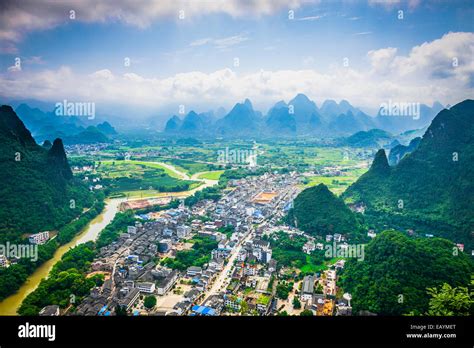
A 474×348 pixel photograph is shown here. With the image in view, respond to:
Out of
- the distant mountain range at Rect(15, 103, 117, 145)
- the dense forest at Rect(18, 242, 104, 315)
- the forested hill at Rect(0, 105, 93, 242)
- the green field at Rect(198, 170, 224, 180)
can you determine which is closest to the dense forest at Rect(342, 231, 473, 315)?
the dense forest at Rect(18, 242, 104, 315)

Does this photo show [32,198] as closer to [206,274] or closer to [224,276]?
[206,274]

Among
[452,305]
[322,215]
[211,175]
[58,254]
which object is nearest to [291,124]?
[211,175]

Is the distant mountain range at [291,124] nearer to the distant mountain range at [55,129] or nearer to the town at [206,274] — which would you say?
the distant mountain range at [55,129]

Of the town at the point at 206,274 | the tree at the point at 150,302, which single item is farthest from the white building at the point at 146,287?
the tree at the point at 150,302

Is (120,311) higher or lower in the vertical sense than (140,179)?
lower

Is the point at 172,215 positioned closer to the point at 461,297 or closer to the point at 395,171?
the point at 395,171

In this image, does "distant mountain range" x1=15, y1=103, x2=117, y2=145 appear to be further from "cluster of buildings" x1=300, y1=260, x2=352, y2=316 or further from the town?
"cluster of buildings" x1=300, y1=260, x2=352, y2=316
